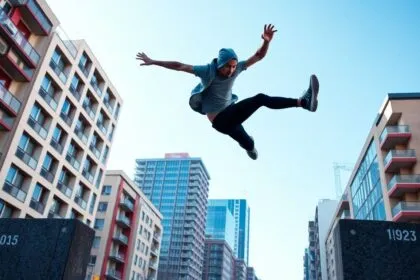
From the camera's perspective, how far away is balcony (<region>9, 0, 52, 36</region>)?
29425mm

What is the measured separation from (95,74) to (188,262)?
90.1 metres

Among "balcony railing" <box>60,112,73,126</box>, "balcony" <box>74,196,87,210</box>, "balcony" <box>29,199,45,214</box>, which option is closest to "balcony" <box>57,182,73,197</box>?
"balcony" <box>74,196,87,210</box>

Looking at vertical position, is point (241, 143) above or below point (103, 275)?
below

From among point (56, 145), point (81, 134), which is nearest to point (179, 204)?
point (81, 134)

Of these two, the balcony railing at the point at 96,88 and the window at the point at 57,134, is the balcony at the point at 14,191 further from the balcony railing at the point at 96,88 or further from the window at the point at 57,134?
the balcony railing at the point at 96,88

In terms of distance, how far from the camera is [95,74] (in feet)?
146

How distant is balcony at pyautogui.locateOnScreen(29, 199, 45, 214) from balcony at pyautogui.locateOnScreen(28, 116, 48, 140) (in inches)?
222

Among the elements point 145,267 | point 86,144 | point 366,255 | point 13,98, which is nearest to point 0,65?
point 13,98

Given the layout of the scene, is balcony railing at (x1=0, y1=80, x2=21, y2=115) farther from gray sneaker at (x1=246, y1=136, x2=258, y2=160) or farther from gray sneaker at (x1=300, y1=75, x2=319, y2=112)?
gray sneaker at (x1=300, y1=75, x2=319, y2=112)

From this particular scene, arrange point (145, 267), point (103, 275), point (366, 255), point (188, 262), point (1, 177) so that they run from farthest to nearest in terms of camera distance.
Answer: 1. point (188, 262)
2. point (145, 267)
3. point (103, 275)
4. point (1, 177)
5. point (366, 255)

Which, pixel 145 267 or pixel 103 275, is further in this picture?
pixel 145 267

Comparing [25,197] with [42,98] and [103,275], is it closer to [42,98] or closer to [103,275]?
[42,98]

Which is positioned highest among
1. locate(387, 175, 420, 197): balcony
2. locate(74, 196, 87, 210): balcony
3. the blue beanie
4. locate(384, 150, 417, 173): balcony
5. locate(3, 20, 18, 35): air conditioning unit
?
locate(3, 20, 18, 35): air conditioning unit

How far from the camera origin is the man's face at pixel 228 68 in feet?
16.4
